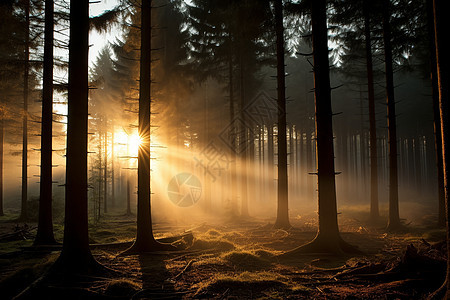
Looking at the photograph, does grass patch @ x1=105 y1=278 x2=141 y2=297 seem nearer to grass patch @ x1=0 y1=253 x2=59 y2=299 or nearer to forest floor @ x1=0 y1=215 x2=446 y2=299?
forest floor @ x1=0 y1=215 x2=446 y2=299

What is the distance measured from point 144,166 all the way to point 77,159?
2.73 metres

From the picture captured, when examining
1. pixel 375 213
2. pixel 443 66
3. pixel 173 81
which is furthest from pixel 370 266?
pixel 173 81

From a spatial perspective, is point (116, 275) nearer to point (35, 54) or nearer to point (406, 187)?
point (35, 54)

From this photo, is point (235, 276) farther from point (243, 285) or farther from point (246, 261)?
point (246, 261)

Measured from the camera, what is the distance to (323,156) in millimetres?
7664

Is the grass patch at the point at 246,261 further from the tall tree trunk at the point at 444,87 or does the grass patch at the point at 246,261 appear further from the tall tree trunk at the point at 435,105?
the tall tree trunk at the point at 435,105

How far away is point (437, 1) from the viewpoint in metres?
3.90

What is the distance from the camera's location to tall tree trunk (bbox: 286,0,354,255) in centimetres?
759

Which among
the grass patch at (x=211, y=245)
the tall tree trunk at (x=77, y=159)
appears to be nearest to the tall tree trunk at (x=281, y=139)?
the grass patch at (x=211, y=245)

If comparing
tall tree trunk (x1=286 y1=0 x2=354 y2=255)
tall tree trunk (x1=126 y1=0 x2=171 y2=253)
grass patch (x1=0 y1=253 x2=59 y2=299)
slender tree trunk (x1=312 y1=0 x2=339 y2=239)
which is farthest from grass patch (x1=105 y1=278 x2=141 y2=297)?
slender tree trunk (x1=312 y1=0 x2=339 y2=239)

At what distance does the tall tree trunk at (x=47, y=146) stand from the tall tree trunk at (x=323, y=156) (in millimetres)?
8347

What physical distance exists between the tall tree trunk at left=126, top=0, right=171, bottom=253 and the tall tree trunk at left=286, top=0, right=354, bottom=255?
443cm

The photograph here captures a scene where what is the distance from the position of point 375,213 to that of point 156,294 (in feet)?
45.2

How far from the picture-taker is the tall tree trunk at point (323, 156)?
7.59 meters
